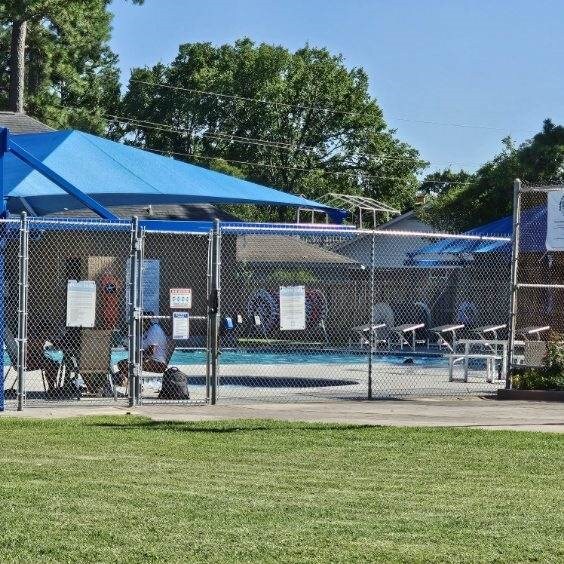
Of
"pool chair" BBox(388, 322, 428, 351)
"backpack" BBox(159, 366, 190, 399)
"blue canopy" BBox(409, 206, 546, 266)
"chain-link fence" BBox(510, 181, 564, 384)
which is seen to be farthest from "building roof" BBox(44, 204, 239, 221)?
"backpack" BBox(159, 366, 190, 399)

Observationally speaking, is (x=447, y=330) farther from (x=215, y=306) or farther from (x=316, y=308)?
(x=215, y=306)

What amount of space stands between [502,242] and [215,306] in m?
8.86

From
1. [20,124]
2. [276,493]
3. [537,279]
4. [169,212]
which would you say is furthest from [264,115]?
[276,493]

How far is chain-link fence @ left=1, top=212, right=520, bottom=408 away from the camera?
663 inches

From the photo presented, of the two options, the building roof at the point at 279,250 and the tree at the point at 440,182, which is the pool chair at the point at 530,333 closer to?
the building roof at the point at 279,250

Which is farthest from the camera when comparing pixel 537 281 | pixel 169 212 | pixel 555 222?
pixel 169 212

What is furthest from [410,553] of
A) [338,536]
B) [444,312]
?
[444,312]

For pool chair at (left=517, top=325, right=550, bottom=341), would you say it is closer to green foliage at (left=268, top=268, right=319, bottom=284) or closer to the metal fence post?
the metal fence post

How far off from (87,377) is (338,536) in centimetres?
1020

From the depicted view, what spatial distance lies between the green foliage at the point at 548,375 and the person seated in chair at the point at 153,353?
485 centimetres

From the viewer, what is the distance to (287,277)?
123 feet

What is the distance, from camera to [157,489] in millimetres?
9633

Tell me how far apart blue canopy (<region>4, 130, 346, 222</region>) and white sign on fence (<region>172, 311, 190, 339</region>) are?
13.5ft

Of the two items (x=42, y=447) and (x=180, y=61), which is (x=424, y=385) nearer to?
(x=42, y=447)
